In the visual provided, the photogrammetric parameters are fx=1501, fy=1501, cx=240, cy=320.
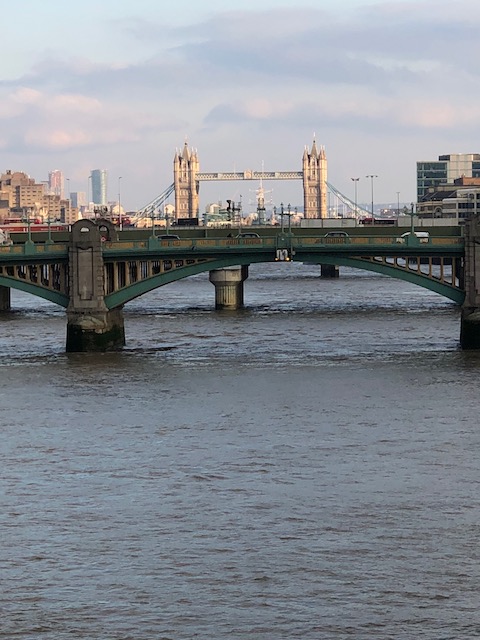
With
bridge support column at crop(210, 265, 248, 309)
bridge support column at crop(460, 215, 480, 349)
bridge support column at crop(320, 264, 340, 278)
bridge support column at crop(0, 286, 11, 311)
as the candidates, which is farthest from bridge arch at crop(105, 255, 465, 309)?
bridge support column at crop(320, 264, 340, 278)

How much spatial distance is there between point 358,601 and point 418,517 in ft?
21.2

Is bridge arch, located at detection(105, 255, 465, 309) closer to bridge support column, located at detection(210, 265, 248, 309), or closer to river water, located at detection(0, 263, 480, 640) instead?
river water, located at detection(0, 263, 480, 640)

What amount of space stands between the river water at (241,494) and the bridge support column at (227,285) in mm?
31602

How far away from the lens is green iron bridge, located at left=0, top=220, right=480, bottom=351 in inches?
2916

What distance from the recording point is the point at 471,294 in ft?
238

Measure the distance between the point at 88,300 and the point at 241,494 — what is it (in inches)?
1388

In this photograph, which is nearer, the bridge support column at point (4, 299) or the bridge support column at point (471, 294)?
the bridge support column at point (471, 294)

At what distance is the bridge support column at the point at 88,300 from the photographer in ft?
241

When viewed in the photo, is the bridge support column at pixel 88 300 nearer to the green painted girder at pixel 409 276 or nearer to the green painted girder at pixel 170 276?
the green painted girder at pixel 170 276

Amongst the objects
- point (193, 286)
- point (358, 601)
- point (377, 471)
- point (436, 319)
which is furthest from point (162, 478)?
point (193, 286)

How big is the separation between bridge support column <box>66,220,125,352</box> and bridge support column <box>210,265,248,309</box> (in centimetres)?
3110

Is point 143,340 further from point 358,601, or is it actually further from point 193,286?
point 193,286

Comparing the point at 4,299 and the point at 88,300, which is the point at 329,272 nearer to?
the point at 4,299

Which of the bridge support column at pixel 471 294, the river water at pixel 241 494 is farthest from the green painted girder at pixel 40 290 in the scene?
the bridge support column at pixel 471 294
